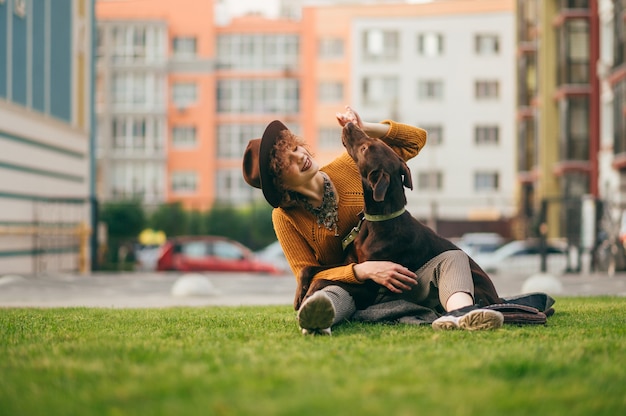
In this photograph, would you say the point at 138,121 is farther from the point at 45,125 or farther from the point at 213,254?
the point at 45,125

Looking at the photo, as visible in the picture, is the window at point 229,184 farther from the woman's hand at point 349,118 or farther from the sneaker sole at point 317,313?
the sneaker sole at point 317,313

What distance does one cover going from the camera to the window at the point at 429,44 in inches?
2130

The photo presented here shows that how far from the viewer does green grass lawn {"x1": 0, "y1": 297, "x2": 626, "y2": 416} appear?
2.95 m

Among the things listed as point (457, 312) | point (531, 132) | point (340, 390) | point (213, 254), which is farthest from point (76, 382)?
point (531, 132)

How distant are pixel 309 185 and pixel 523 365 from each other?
2341 mm

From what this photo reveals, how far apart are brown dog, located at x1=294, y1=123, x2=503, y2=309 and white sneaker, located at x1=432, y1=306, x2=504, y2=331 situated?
1.52 ft

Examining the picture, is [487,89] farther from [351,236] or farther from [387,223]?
[387,223]

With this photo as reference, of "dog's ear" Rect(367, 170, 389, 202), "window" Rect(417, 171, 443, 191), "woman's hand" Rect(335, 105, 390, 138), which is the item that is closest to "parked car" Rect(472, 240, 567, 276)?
"woman's hand" Rect(335, 105, 390, 138)

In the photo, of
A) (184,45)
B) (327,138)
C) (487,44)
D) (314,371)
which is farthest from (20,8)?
(184,45)

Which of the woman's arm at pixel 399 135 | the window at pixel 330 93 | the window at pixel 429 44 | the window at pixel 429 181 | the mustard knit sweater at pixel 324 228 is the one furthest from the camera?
the window at pixel 330 93

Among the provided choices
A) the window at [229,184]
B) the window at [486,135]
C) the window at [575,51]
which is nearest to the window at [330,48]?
the window at [229,184]

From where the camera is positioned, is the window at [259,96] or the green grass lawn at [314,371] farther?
the window at [259,96]

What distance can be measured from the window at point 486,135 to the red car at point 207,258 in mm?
27034

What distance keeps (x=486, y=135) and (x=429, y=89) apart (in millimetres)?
4044
